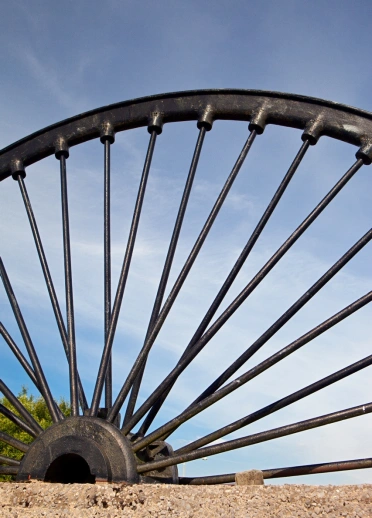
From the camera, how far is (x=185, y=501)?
518 centimetres

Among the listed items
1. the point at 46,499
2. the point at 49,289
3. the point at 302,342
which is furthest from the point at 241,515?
the point at 49,289

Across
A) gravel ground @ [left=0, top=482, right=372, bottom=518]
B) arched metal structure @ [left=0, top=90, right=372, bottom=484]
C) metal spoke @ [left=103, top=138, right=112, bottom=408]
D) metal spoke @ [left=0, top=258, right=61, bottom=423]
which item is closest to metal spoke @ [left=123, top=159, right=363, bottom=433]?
arched metal structure @ [left=0, top=90, right=372, bottom=484]

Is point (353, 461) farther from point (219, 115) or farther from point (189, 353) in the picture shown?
point (219, 115)

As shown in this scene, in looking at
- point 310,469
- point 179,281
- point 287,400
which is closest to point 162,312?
point 179,281

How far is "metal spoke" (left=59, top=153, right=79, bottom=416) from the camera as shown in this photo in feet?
24.6

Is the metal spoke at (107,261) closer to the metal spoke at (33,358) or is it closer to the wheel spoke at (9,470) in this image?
the metal spoke at (33,358)

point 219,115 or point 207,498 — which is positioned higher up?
point 219,115

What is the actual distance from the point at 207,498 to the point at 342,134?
4.91 meters

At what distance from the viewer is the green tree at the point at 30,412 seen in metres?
27.5

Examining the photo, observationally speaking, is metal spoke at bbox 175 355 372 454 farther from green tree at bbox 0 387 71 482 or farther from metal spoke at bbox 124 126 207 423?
green tree at bbox 0 387 71 482

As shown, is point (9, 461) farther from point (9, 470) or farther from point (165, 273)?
point (165, 273)

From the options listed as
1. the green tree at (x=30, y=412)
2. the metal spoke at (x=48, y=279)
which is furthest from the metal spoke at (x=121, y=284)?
the green tree at (x=30, y=412)

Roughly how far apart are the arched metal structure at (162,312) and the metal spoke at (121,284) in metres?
0.01

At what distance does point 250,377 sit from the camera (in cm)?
684
